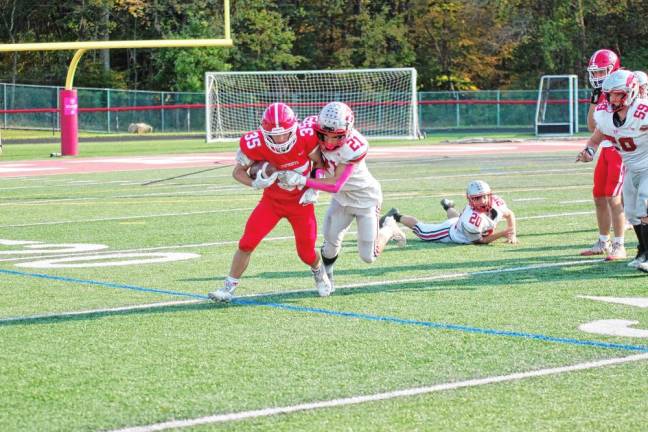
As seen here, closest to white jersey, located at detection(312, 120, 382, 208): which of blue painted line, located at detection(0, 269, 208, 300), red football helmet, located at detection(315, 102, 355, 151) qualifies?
red football helmet, located at detection(315, 102, 355, 151)

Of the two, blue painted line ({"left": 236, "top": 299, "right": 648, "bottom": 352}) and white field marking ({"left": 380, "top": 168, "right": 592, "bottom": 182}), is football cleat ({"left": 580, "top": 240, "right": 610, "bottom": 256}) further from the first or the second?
white field marking ({"left": 380, "top": 168, "right": 592, "bottom": 182})

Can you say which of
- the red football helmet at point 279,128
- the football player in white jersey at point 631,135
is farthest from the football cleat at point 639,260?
the red football helmet at point 279,128

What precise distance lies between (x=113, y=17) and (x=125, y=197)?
37667 millimetres

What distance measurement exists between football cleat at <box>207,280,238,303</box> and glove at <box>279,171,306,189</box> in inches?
33.0

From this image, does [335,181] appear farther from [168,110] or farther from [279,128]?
[168,110]

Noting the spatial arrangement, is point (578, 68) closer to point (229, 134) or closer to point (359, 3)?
point (359, 3)

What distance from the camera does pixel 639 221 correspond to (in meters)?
9.57

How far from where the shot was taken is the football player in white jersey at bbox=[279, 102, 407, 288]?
8.17m

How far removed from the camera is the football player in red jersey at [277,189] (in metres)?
8.11

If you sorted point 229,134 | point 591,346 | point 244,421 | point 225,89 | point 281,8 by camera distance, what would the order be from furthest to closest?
point 281,8 → point 225,89 → point 229,134 → point 591,346 → point 244,421

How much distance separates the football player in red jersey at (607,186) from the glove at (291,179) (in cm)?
349

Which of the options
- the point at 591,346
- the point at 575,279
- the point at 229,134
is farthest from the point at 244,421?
the point at 229,134

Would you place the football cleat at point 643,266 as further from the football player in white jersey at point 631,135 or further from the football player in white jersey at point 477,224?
the football player in white jersey at point 477,224

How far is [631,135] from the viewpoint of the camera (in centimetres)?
953
